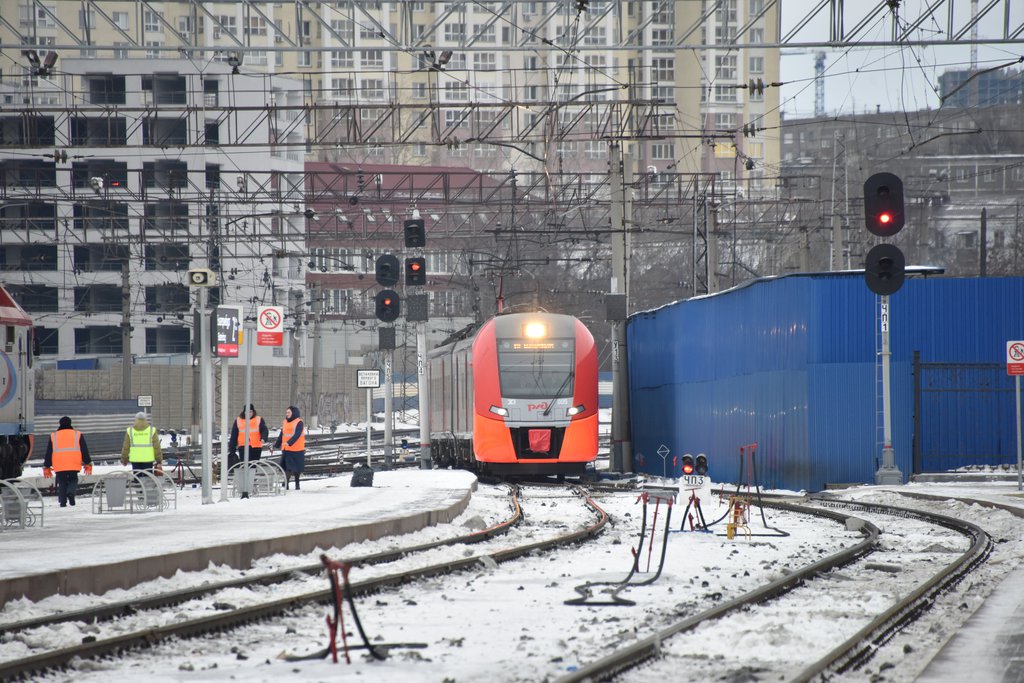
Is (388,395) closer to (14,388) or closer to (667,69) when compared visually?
(14,388)

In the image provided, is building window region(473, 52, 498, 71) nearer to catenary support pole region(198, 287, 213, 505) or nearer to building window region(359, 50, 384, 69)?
building window region(359, 50, 384, 69)

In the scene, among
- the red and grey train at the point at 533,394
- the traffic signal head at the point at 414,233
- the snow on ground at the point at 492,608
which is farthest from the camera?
the traffic signal head at the point at 414,233

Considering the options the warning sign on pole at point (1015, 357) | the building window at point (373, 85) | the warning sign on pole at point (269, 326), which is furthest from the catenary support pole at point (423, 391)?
the building window at point (373, 85)

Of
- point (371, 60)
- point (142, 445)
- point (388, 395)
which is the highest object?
point (371, 60)

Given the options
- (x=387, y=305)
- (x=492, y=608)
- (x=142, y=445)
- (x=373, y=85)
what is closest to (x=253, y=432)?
(x=142, y=445)

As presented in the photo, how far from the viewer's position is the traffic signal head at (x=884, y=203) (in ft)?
81.8

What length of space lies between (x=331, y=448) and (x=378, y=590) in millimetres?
43811

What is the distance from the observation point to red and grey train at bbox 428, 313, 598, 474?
30750 millimetres

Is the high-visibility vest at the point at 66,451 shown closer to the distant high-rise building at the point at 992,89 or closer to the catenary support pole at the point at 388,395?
the catenary support pole at the point at 388,395

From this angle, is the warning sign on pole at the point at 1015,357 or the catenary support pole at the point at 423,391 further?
the catenary support pole at the point at 423,391

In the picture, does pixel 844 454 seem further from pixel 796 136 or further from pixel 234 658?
pixel 796 136

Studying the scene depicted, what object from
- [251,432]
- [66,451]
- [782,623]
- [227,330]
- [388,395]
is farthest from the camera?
[388,395]

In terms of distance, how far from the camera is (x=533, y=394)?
30.8 metres

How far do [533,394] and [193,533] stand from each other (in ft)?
52.1
